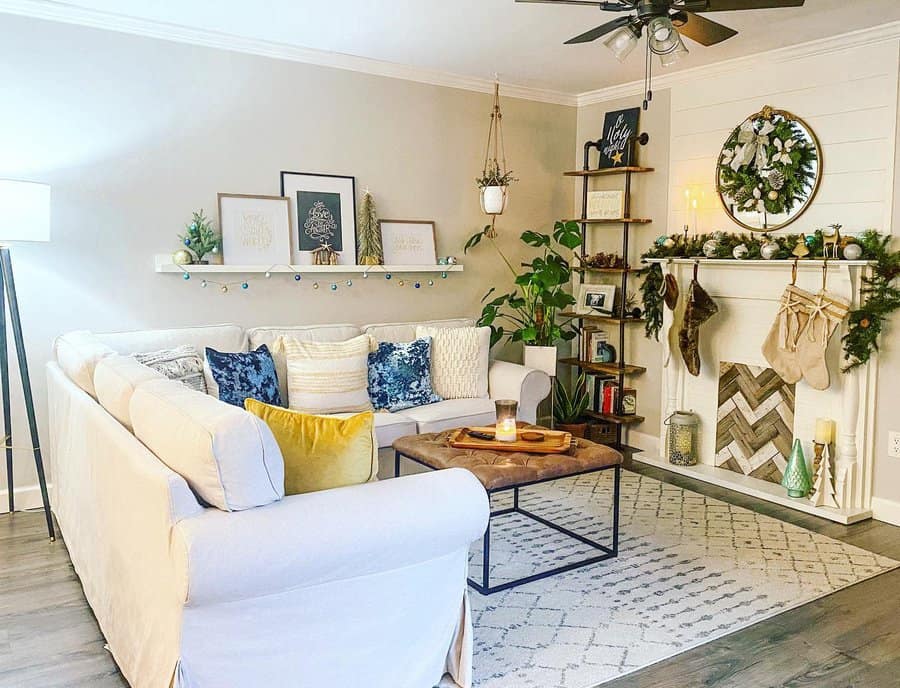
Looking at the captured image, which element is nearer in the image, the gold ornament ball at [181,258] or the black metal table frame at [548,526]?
the black metal table frame at [548,526]

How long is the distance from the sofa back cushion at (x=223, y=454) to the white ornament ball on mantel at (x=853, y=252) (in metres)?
3.22

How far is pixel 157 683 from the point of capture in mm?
2055

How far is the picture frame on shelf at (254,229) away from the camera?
175 inches

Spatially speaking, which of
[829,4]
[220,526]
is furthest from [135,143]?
[829,4]

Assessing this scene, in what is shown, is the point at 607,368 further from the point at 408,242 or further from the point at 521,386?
the point at 408,242

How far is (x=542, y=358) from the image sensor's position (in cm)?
504

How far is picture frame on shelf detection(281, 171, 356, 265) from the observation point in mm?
4691

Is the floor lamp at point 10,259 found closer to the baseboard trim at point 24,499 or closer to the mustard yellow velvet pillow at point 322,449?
the baseboard trim at point 24,499

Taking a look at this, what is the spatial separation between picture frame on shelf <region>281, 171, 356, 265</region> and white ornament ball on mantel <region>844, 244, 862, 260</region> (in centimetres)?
282

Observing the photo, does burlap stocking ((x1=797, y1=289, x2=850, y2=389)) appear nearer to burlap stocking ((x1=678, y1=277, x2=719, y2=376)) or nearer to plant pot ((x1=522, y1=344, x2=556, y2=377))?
burlap stocking ((x1=678, y1=277, x2=719, y2=376))

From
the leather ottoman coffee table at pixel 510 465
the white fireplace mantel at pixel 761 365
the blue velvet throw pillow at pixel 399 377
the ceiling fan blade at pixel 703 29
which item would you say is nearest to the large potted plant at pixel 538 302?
the white fireplace mantel at pixel 761 365

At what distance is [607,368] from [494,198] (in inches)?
55.6

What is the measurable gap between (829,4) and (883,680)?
291 cm

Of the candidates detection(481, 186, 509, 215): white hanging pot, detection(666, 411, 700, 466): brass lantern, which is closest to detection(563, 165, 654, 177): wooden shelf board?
detection(481, 186, 509, 215): white hanging pot
